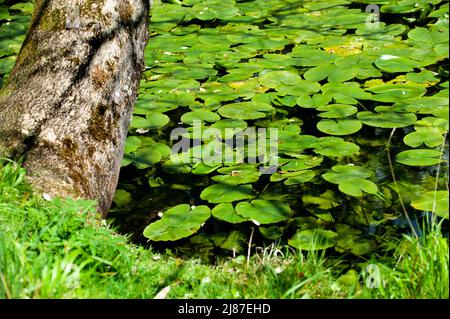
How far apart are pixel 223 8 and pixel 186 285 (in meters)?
3.39

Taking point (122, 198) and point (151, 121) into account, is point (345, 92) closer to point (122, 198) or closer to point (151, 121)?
point (151, 121)

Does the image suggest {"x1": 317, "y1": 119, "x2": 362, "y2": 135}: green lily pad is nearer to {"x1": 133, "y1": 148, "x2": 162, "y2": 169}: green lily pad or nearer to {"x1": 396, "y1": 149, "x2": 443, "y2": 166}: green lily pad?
{"x1": 396, "y1": 149, "x2": 443, "y2": 166}: green lily pad

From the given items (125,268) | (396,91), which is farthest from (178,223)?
(396,91)

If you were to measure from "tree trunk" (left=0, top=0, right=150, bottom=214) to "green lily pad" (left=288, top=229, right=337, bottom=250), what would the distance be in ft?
2.69

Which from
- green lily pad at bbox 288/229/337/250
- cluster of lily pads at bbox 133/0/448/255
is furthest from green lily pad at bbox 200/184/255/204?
green lily pad at bbox 288/229/337/250

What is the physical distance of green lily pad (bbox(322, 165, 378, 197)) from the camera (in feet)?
9.93

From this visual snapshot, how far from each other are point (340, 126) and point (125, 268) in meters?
1.62

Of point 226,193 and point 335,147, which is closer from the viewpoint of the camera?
point 226,193

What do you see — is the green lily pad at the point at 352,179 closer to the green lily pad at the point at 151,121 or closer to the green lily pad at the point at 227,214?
the green lily pad at the point at 227,214

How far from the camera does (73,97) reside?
2869 mm

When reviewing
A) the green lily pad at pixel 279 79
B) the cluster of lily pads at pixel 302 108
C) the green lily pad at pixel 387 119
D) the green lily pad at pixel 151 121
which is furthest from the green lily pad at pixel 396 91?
the green lily pad at pixel 151 121

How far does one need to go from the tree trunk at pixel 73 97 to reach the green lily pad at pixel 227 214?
47 centimetres

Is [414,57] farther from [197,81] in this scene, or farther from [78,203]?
[78,203]

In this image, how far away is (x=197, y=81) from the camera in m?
4.21
